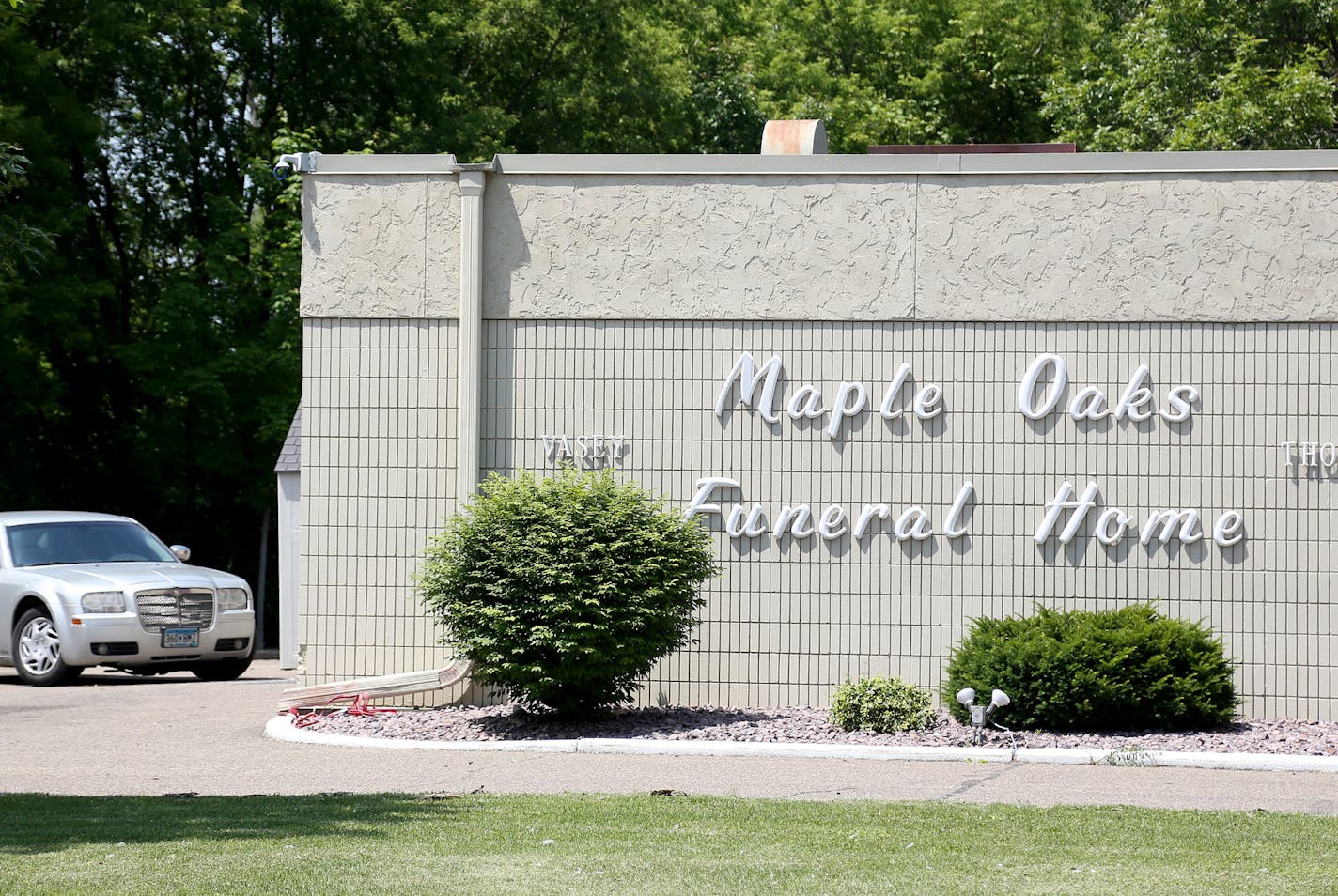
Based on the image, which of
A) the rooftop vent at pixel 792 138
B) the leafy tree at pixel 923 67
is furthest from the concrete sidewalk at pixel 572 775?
the leafy tree at pixel 923 67

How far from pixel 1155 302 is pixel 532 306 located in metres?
5.28

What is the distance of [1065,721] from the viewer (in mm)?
12328

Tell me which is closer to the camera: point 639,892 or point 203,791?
point 639,892

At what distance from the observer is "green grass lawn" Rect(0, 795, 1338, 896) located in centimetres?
724

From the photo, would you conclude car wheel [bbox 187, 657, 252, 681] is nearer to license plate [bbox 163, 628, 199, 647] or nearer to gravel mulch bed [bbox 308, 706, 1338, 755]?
license plate [bbox 163, 628, 199, 647]

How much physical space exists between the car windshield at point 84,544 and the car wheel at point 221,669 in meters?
1.39

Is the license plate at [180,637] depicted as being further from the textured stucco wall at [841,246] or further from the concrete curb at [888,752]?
the concrete curb at [888,752]

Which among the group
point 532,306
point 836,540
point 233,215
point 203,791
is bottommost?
point 203,791

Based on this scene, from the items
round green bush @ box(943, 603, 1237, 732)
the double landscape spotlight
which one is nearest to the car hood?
round green bush @ box(943, 603, 1237, 732)

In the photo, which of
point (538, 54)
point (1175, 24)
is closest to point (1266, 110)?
point (1175, 24)

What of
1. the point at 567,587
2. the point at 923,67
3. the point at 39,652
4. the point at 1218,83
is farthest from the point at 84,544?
the point at 923,67

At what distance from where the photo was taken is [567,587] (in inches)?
488

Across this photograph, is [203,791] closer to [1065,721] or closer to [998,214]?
[1065,721]

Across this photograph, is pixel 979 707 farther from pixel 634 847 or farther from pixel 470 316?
pixel 470 316
